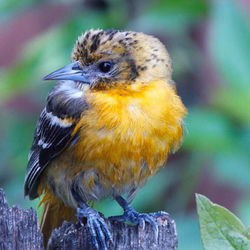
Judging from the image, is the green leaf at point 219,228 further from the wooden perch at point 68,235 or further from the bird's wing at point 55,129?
the bird's wing at point 55,129

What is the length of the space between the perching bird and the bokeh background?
498mm

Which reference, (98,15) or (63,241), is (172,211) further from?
(63,241)

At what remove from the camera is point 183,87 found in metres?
5.18

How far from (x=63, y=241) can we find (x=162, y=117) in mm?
1074

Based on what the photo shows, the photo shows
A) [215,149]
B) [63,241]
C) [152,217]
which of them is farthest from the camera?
[215,149]

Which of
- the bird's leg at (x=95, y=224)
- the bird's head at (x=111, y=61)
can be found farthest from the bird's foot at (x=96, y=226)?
the bird's head at (x=111, y=61)

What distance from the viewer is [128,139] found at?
3301mm

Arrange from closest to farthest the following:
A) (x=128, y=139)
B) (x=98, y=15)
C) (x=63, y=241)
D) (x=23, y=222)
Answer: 1. (x=23, y=222)
2. (x=63, y=241)
3. (x=128, y=139)
4. (x=98, y=15)

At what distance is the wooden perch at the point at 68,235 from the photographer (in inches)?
90.4

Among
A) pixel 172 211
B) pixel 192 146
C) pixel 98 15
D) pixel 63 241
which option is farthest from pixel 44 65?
pixel 63 241

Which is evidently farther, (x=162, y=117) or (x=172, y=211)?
(x=172, y=211)

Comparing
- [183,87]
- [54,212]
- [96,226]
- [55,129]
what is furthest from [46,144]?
[183,87]

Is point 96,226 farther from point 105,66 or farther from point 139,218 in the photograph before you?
point 105,66

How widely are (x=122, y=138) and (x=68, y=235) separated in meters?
0.87
